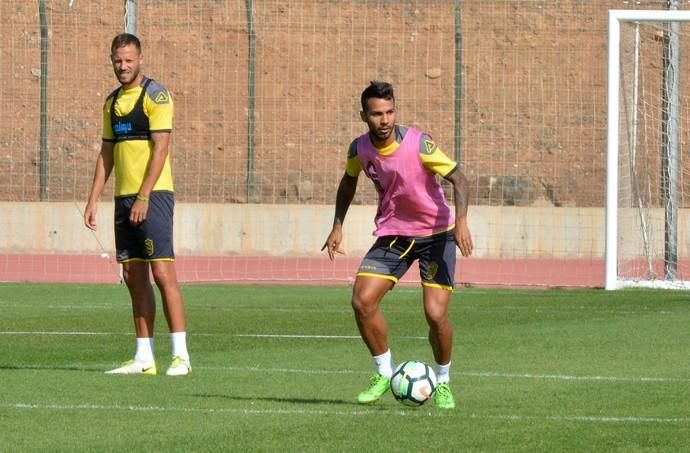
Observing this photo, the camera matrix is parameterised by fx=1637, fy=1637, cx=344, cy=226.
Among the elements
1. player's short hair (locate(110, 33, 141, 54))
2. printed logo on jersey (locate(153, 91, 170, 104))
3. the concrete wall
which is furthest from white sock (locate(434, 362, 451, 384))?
the concrete wall

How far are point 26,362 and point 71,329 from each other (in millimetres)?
3163

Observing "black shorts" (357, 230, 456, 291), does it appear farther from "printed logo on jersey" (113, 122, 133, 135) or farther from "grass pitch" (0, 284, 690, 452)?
"printed logo on jersey" (113, 122, 133, 135)

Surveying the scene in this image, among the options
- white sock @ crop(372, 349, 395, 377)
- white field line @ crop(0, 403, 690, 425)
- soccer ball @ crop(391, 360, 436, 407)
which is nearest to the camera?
white field line @ crop(0, 403, 690, 425)

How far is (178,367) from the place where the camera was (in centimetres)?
1103

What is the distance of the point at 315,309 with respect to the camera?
18.1 m

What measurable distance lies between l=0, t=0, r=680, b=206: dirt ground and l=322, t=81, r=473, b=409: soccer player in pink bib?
23.7 m

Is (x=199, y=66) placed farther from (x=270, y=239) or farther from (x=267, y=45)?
(x=270, y=239)

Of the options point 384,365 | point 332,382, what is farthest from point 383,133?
point 332,382

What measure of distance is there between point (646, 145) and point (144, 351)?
13.0 meters

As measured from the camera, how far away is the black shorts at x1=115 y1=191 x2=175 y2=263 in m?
11.2

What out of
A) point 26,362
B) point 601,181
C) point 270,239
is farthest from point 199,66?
point 26,362

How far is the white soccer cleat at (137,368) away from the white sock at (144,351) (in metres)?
0.03

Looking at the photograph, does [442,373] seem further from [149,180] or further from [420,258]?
[149,180]

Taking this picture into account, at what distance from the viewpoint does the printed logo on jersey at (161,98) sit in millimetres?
11266
